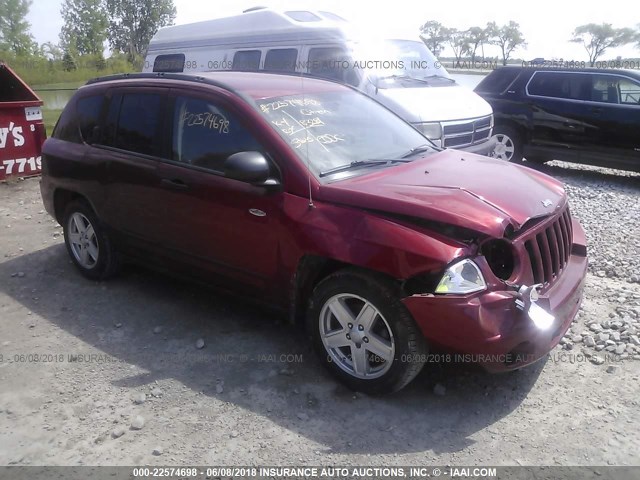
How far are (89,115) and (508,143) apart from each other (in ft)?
23.2

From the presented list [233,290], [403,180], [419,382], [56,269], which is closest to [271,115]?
[403,180]

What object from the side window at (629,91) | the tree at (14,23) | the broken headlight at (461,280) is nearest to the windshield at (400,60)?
the side window at (629,91)

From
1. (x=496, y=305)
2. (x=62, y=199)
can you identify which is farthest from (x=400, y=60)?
(x=496, y=305)

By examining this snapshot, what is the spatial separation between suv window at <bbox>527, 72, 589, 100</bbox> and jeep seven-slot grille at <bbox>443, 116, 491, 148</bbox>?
1.95 meters

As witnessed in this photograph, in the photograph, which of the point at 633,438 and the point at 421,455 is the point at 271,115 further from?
the point at 633,438

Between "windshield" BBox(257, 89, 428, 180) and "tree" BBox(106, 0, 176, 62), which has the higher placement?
"tree" BBox(106, 0, 176, 62)

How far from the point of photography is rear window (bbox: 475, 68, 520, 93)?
962 cm

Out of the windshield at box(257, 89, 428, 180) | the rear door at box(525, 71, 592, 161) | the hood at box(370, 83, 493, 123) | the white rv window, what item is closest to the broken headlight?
the windshield at box(257, 89, 428, 180)

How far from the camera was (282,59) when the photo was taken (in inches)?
328

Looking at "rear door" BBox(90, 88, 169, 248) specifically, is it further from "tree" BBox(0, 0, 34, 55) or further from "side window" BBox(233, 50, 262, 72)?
"tree" BBox(0, 0, 34, 55)

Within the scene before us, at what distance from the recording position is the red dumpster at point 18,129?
28.5 feet

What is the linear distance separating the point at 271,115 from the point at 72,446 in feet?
7.47

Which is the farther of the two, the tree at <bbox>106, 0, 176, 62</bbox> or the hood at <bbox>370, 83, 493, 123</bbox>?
the tree at <bbox>106, 0, 176, 62</bbox>

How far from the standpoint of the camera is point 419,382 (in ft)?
11.2
